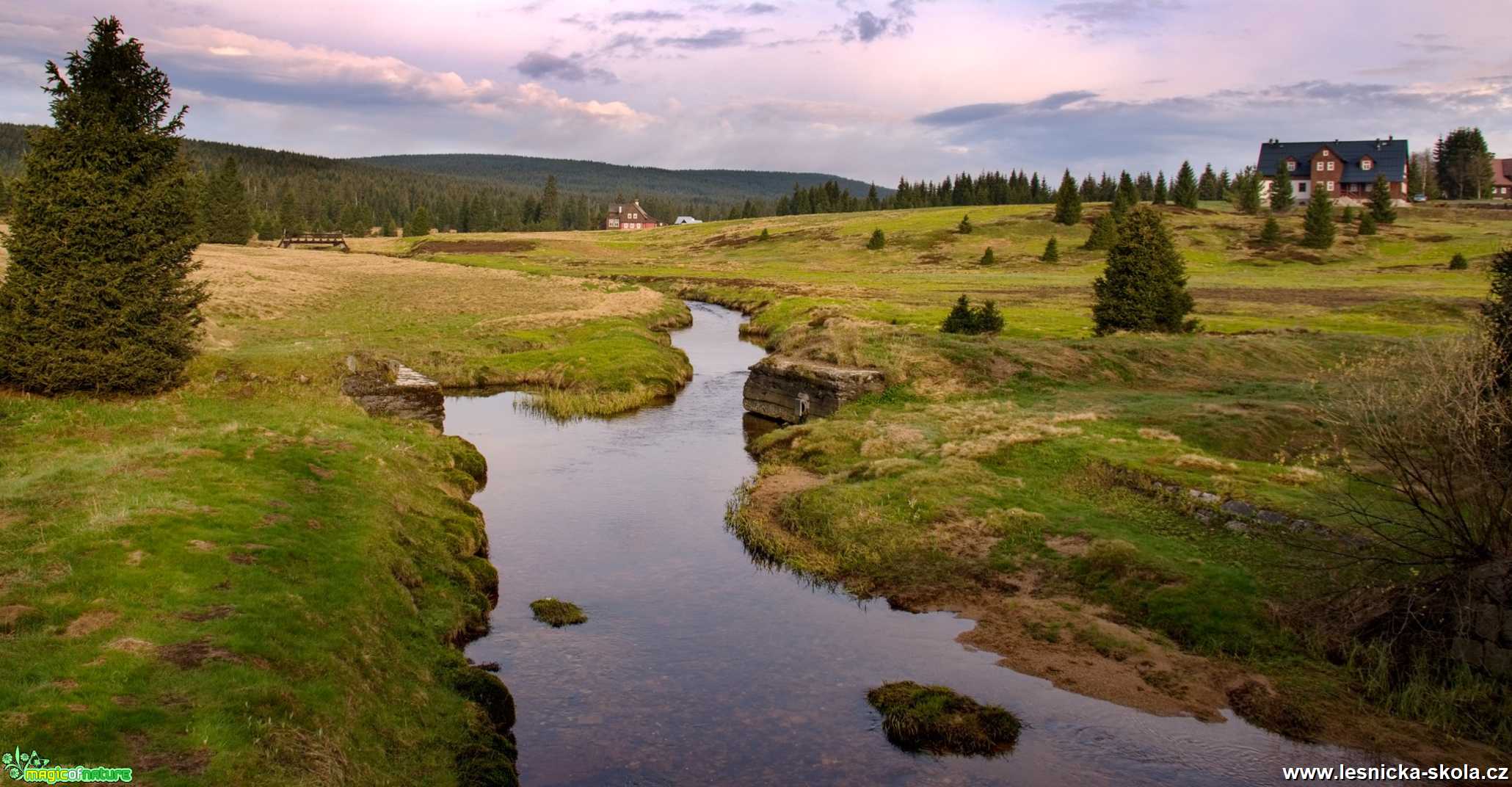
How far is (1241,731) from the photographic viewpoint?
1484cm

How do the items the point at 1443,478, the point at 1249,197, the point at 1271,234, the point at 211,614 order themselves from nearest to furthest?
1. the point at 211,614
2. the point at 1443,478
3. the point at 1271,234
4. the point at 1249,197

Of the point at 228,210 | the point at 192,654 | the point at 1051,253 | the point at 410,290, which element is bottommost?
the point at 192,654

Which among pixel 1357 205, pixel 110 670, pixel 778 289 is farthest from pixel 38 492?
pixel 1357 205

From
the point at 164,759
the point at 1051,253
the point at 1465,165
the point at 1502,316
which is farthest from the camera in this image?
the point at 1465,165

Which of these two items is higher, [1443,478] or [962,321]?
[962,321]

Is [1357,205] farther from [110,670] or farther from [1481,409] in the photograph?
[110,670]

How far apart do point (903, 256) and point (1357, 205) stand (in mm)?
61589

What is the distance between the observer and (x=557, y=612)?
754 inches

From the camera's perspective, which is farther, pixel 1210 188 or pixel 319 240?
pixel 1210 188

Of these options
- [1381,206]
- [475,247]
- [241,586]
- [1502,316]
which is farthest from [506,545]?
[1381,206]

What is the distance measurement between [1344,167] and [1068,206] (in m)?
43.4

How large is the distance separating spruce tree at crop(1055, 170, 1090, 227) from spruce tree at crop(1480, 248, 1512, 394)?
111m

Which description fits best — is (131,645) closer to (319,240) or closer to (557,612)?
(557,612)

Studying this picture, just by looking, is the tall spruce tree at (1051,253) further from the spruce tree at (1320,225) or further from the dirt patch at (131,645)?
the dirt patch at (131,645)
